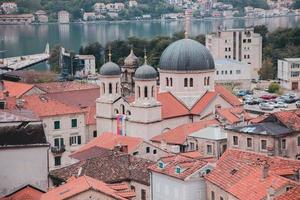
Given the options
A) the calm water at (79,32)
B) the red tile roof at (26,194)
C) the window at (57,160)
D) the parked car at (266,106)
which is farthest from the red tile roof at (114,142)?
the calm water at (79,32)

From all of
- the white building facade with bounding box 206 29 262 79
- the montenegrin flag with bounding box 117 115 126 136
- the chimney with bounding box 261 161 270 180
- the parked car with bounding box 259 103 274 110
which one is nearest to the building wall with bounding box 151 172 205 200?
the chimney with bounding box 261 161 270 180

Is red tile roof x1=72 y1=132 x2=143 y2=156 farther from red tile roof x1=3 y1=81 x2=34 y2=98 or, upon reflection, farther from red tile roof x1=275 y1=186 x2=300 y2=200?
red tile roof x1=275 y1=186 x2=300 y2=200

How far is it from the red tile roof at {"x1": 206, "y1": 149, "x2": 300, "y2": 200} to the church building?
1103cm

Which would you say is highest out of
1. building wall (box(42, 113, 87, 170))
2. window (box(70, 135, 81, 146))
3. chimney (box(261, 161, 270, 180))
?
chimney (box(261, 161, 270, 180))

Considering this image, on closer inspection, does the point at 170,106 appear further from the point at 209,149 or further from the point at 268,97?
the point at 268,97

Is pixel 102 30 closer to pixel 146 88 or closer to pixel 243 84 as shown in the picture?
pixel 243 84

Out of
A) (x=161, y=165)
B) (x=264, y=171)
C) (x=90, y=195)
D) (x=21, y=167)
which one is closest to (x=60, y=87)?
(x=161, y=165)

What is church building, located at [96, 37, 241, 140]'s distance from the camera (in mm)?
32625

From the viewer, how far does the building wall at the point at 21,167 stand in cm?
2011

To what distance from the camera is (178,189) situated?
68.9 feet

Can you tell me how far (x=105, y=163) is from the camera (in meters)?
23.8

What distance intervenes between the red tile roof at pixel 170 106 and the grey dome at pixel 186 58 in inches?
58.0

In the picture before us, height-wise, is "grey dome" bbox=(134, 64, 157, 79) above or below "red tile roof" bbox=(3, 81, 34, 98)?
above

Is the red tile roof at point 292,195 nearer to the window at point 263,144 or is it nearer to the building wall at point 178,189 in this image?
the building wall at point 178,189
